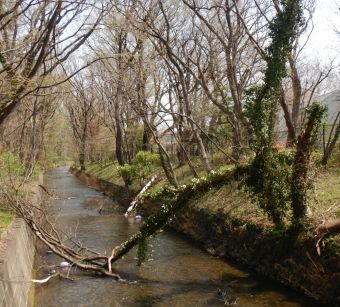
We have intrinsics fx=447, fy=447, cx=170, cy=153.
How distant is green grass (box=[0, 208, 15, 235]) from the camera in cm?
1319

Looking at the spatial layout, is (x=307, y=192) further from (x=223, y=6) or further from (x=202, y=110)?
(x=202, y=110)

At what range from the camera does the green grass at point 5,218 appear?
43.3 feet

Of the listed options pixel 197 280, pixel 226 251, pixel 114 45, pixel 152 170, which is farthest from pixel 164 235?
pixel 114 45

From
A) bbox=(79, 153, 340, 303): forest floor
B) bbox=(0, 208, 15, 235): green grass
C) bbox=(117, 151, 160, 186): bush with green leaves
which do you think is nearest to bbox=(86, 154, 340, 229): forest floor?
bbox=(79, 153, 340, 303): forest floor

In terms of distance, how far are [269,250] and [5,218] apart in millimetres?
8491

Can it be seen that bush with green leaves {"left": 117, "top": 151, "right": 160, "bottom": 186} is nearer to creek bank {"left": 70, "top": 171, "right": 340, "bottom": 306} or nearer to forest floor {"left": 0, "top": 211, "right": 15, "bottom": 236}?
creek bank {"left": 70, "top": 171, "right": 340, "bottom": 306}

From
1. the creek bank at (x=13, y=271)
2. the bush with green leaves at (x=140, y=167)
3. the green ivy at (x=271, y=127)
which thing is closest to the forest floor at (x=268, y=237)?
the green ivy at (x=271, y=127)

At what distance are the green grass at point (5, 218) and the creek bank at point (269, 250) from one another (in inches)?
183

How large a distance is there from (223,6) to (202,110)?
1117 cm

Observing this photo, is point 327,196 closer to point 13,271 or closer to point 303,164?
point 303,164

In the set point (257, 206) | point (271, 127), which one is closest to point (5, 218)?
point (257, 206)

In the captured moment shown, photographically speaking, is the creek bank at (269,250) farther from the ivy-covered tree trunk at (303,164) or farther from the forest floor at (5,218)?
the forest floor at (5,218)

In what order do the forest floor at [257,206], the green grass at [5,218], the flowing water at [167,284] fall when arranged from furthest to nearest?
the green grass at [5,218] < the forest floor at [257,206] < the flowing water at [167,284]

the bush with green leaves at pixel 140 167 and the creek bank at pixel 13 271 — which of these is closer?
the creek bank at pixel 13 271
